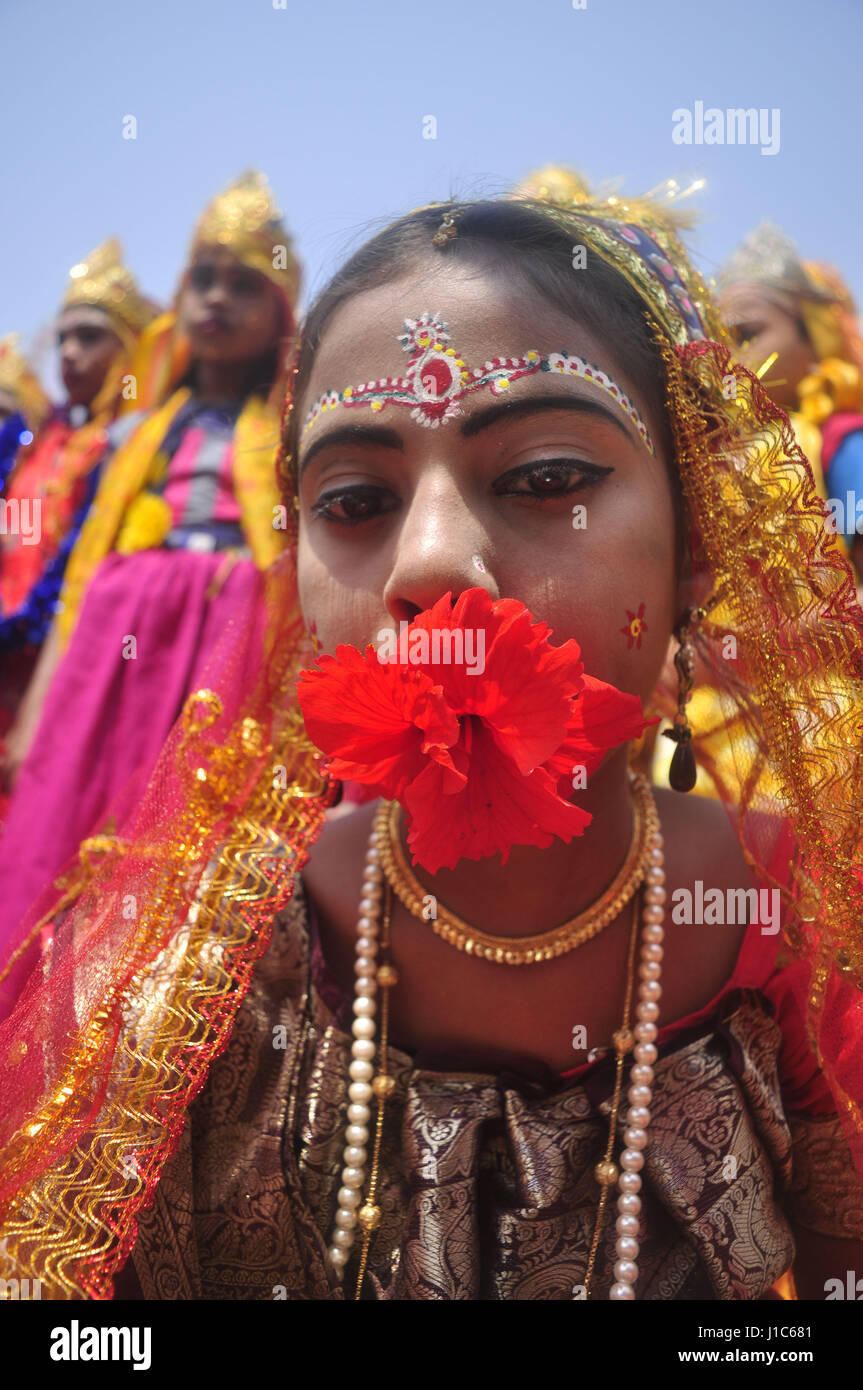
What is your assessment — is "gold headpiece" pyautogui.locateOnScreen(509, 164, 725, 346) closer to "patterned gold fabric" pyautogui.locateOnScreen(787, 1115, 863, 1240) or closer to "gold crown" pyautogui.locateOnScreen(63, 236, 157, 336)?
"patterned gold fabric" pyautogui.locateOnScreen(787, 1115, 863, 1240)

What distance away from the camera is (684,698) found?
1.20 m

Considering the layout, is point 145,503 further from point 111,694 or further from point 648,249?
point 648,249

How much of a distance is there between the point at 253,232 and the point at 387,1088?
3.02m

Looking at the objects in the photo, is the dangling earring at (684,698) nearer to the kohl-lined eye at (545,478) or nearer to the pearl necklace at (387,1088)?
the pearl necklace at (387,1088)

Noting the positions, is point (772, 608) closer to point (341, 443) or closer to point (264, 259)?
point (341, 443)

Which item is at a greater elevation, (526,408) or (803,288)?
(803,288)

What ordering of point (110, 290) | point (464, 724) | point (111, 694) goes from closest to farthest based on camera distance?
point (464, 724) < point (111, 694) < point (110, 290)

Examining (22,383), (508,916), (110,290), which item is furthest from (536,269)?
(22,383)

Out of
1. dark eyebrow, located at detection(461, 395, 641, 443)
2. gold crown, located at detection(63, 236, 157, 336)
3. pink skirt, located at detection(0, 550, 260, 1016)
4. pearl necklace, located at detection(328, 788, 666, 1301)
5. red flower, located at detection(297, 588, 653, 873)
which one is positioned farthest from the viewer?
gold crown, located at detection(63, 236, 157, 336)

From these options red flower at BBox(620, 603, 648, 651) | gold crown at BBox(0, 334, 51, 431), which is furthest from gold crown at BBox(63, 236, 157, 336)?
red flower at BBox(620, 603, 648, 651)

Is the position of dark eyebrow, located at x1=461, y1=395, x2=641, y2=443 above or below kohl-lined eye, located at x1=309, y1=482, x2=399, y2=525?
above

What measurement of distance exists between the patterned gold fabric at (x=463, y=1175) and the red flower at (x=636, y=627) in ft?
1.67

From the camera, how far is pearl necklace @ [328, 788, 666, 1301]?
3.62 feet

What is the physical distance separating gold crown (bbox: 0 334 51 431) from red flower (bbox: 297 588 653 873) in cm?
402
